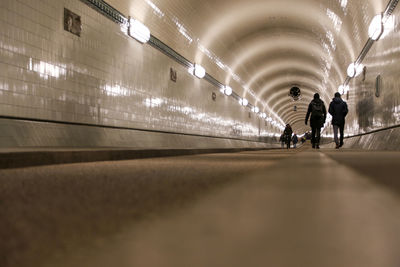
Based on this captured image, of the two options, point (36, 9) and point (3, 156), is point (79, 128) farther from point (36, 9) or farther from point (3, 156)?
point (3, 156)

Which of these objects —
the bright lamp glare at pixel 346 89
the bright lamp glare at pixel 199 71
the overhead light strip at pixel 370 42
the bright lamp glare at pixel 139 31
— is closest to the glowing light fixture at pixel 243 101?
the bright lamp glare at pixel 346 89

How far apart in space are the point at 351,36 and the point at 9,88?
11.8 m

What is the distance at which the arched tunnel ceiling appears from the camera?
1174cm

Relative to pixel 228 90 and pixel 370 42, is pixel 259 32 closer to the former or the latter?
pixel 228 90

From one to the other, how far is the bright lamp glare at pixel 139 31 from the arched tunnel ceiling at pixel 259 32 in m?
0.27

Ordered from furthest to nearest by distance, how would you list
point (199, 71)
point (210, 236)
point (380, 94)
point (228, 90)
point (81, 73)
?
point (228, 90), point (199, 71), point (380, 94), point (81, 73), point (210, 236)

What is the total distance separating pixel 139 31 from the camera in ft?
34.2

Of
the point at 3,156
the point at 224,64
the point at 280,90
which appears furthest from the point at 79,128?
the point at 280,90

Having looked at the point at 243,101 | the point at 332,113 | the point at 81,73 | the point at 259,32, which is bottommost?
the point at 332,113

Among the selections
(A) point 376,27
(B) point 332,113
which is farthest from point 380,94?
(B) point 332,113

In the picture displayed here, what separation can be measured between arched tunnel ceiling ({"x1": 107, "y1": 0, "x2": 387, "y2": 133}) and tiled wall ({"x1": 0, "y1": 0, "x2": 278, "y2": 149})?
97 centimetres

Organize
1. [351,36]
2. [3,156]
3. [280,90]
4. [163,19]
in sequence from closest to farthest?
[3,156]
[163,19]
[351,36]
[280,90]

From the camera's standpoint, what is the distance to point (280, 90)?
35062mm

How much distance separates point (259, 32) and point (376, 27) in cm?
765
